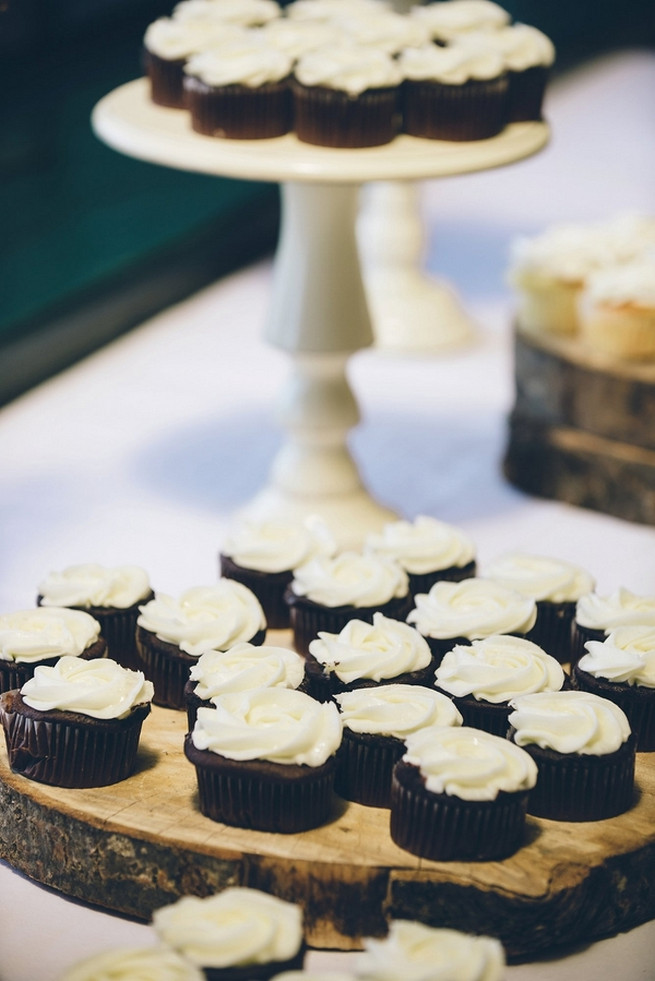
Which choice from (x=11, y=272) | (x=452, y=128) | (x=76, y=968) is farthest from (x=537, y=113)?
(x=76, y=968)

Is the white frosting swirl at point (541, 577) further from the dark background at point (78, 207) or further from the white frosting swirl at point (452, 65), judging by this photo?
the dark background at point (78, 207)

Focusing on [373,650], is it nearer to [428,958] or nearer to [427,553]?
[427,553]

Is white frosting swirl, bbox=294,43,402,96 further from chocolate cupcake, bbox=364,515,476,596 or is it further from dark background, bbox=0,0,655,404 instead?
dark background, bbox=0,0,655,404

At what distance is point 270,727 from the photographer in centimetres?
190

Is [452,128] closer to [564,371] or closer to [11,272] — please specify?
[564,371]

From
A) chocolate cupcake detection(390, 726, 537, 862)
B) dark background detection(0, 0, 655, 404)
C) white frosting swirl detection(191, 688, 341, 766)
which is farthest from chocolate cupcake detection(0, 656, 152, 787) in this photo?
dark background detection(0, 0, 655, 404)

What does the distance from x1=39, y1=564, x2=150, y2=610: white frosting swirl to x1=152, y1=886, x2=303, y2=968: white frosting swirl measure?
0.75 metres

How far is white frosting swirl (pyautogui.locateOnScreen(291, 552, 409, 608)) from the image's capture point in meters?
2.31

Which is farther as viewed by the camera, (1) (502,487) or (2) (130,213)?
(2) (130,213)

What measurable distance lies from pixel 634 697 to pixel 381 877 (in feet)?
1.61

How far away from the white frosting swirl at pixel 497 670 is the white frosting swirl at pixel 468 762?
130mm

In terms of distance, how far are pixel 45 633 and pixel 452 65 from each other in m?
1.35

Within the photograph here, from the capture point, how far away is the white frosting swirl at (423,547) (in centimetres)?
246

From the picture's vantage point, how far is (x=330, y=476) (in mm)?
3189
